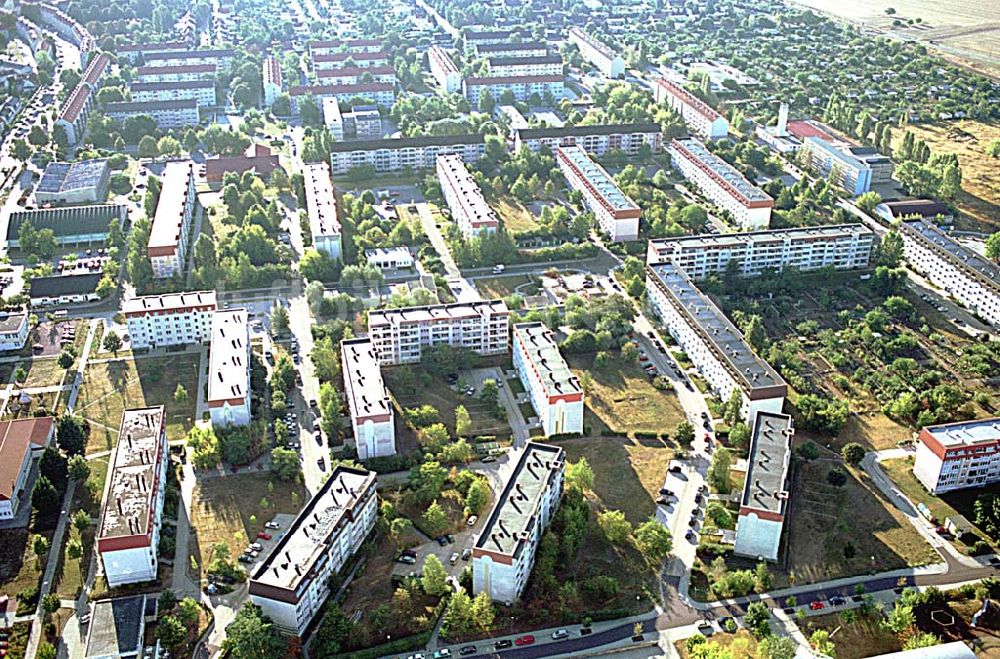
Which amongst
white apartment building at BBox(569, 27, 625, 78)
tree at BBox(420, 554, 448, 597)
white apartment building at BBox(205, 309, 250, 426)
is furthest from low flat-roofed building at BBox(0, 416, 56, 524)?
white apartment building at BBox(569, 27, 625, 78)

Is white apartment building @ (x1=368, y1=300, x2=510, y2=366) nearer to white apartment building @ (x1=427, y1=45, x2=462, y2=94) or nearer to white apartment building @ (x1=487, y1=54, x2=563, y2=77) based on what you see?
white apartment building @ (x1=427, y1=45, x2=462, y2=94)

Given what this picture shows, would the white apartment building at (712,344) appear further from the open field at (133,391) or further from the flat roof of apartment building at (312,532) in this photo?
the open field at (133,391)

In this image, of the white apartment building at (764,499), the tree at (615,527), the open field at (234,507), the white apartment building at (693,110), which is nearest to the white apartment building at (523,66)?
the white apartment building at (693,110)

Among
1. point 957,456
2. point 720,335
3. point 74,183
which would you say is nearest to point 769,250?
point 720,335

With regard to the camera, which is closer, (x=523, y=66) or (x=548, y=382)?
(x=548, y=382)

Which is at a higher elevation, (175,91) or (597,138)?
(175,91)

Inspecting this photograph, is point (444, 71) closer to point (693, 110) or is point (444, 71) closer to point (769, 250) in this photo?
point (693, 110)

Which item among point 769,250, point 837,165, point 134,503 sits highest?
point 134,503

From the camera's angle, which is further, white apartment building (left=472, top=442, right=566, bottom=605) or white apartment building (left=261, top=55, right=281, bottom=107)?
white apartment building (left=261, top=55, right=281, bottom=107)
